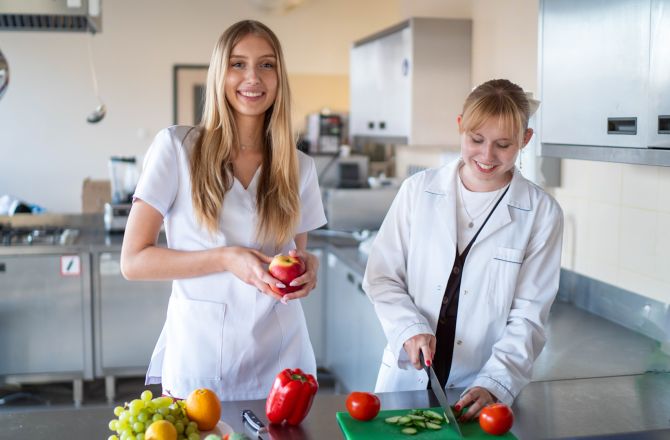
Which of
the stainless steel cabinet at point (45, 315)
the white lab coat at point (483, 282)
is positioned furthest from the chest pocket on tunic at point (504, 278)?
the stainless steel cabinet at point (45, 315)

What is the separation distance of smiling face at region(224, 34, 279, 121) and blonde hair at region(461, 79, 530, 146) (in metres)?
0.45

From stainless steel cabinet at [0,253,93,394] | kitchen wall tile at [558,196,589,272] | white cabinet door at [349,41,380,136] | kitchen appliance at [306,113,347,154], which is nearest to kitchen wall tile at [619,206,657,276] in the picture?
kitchen wall tile at [558,196,589,272]

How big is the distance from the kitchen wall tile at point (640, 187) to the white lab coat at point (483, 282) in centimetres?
67

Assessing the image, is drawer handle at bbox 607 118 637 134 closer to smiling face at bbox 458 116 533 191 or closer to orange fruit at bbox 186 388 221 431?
smiling face at bbox 458 116 533 191

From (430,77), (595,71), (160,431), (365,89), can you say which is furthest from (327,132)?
(160,431)

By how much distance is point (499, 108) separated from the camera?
64.4 inches

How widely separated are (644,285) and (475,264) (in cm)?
85

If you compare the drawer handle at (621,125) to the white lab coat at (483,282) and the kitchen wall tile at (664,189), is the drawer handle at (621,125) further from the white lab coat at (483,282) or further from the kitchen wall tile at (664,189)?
the kitchen wall tile at (664,189)

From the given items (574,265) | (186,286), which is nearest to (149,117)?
(574,265)

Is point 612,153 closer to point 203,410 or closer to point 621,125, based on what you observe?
point 621,125

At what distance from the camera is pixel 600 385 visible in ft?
5.91

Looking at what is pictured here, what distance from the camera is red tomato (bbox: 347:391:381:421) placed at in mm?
1472

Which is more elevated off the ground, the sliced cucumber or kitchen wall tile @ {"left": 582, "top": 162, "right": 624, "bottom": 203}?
kitchen wall tile @ {"left": 582, "top": 162, "right": 624, "bottom": 203}

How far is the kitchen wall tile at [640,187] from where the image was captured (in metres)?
2.28
